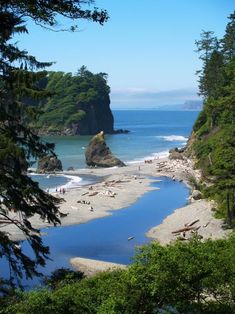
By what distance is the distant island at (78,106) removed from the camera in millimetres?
168625

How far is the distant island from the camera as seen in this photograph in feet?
553

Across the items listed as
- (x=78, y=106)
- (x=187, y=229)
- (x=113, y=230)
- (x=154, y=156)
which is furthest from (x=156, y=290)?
(x=78, y=106)

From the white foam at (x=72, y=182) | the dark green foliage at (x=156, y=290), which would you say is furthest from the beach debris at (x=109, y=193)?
the dark green foliage at (x=156, y=290)

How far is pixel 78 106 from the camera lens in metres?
172

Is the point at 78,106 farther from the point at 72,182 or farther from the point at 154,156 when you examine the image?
the point at 72,182

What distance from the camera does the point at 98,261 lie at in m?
34.1

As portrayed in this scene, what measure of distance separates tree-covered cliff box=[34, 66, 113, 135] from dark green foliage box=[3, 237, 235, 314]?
151386mm

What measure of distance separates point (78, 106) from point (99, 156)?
3221 inches

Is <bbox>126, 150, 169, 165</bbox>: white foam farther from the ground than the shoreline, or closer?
farther from the ground

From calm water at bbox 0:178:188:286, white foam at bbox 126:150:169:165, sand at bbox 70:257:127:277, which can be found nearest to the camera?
sand at bbox 70:257:127:277

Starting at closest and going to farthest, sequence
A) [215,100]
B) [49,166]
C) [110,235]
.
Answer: [110,235], [215,100], [49,166]

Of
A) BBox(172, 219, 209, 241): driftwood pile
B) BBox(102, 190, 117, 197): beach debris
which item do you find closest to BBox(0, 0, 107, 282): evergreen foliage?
BBox(172, 219, 209, 241): driftwood pile

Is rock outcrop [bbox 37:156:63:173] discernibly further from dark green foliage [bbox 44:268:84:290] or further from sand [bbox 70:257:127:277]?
dark green foliage [bbox 44:268:84:290]

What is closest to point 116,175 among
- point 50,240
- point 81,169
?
point 81,169
